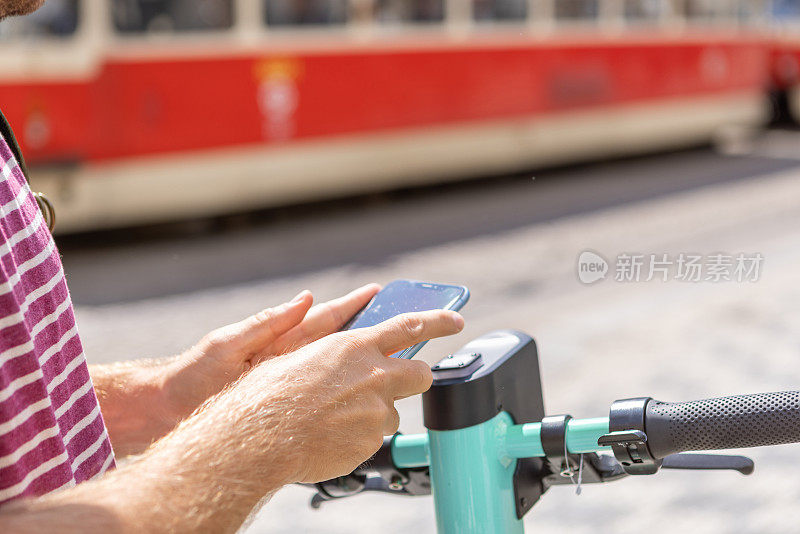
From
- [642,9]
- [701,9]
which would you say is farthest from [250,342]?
[701,9]

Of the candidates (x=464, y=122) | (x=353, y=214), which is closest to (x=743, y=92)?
(x=464, y=122)

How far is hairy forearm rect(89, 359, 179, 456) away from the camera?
1.47 m

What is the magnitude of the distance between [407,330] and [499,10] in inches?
399

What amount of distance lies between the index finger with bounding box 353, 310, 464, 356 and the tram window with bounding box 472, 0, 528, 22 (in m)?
9.78

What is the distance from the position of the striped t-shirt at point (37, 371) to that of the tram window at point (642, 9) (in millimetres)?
11510

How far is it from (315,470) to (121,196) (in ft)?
25.0

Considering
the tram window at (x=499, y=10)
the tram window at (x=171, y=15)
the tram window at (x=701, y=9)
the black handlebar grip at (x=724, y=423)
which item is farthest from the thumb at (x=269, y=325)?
the tram window at (x=701, y=9)

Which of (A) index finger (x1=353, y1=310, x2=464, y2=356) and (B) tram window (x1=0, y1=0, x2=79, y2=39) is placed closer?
(A) index finger (x1=353, y1=310, x2=464, y2=356)

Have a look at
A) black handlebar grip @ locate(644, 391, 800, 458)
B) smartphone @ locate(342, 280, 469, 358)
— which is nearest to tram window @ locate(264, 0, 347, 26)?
smartphone @ locate(342, 280, 469, 358)

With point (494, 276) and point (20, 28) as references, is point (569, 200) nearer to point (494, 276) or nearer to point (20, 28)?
point (494, 276)

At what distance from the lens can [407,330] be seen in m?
1.19

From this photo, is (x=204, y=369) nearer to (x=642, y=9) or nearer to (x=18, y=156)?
(x=18, y=156)

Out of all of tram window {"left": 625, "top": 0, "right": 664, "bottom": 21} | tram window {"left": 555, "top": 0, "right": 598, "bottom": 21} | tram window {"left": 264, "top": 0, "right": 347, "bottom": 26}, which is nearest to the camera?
tram window {"left": 264, "top": 0, "right": 347, "bottom": 26}

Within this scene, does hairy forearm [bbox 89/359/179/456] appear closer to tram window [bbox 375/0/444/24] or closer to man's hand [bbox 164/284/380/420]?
man's hand [bbox 164/284/380/420]
